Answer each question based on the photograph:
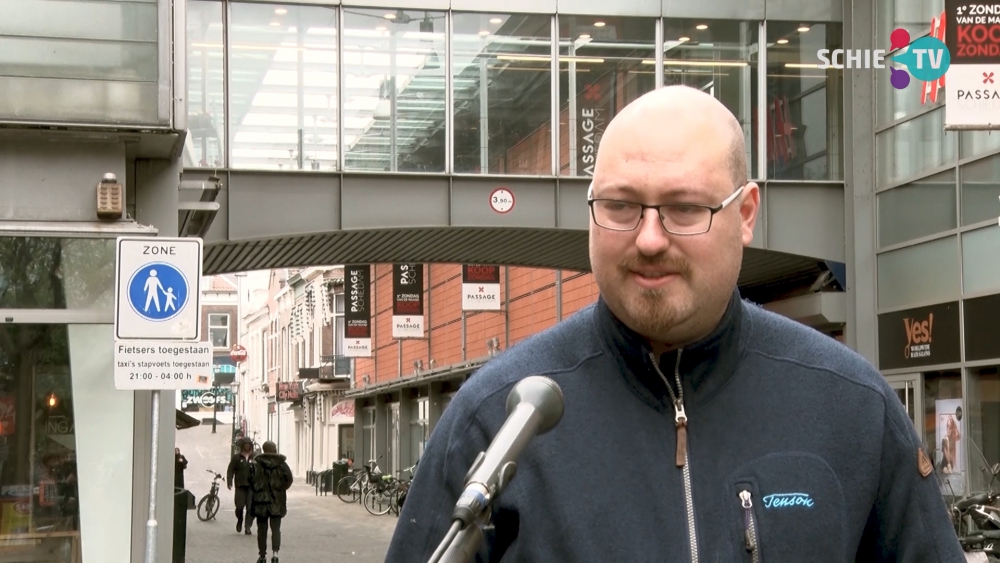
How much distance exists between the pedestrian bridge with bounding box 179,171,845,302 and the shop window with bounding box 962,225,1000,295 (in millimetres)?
3212

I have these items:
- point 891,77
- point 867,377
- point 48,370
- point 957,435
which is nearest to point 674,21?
point 891,77

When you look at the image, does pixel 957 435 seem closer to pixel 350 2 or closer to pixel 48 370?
pixel 350 2

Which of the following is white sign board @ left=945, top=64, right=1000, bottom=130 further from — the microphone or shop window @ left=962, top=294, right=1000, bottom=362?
the microphone

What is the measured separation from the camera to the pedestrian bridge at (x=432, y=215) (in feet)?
70.2

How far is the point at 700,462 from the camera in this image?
7.29 feet

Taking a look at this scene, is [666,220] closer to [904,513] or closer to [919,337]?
[904,513]

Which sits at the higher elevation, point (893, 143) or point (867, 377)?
point (893, 143)

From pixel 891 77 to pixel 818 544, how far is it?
71.5 feet

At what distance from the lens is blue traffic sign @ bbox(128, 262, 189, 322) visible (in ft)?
34.8

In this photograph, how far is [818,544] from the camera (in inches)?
85.8

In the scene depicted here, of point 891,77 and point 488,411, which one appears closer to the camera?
point 488,411

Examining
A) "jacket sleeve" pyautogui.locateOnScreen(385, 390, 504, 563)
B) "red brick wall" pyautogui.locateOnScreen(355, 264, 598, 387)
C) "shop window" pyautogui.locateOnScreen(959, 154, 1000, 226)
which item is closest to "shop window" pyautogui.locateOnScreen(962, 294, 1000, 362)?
"shop window" pyautogui.locateOnScreen(959, 154, 1000, 226)

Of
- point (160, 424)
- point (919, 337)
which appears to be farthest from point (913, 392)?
point (160, 424)

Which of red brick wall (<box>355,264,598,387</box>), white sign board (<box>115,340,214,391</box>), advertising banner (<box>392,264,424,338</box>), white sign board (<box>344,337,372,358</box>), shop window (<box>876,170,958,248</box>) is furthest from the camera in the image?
white sign board (<box>344,337,372,358</box>)
